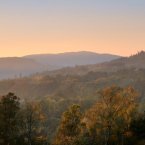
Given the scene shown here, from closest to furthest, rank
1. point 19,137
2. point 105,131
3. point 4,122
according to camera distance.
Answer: point 4,122 < point 19,137 < point 105,131

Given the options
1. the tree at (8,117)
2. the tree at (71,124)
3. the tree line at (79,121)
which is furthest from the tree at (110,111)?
the tree at (8,117)

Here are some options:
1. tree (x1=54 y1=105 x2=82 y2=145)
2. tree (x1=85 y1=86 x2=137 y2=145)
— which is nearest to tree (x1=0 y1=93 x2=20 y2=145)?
tree (x1=54 y1=105 x2=82 y2=145)

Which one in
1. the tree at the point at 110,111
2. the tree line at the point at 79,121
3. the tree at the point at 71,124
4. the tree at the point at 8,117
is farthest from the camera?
the tree at the point at 110,111

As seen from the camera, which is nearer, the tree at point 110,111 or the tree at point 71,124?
the tree at point 71,124

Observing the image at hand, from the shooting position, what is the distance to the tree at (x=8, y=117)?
6906cm

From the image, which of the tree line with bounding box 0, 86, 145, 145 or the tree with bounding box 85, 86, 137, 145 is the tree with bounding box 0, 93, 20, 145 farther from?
the tree with bounding box 85, 86, 137, 145

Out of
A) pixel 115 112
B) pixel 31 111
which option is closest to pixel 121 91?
pixel 115 112

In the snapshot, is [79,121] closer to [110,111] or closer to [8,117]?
[110,111]

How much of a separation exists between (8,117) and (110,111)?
2134 cm

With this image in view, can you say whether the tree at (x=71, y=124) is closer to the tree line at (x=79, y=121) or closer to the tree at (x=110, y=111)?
the tree line at (x=79, y=121)

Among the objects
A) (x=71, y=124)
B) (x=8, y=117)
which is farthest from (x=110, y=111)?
(x=8, y=117)

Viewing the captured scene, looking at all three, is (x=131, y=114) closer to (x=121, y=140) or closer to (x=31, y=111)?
(x=121, y=140)

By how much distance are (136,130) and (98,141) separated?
10.2m

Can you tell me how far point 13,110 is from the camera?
228ft
